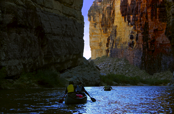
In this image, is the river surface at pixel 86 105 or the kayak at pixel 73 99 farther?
the kayak at pixel 73 99

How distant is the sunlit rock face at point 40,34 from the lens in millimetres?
22984

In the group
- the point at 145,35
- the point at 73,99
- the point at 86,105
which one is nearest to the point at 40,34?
the point at 73,99

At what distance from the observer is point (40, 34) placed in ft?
96.9

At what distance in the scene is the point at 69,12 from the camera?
3603 centimetres

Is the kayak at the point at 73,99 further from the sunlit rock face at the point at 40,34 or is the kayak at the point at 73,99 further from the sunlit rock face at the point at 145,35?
the sunlit rock face at the point at 145,35

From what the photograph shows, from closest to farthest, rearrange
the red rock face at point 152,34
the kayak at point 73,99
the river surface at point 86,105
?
the river surface at point 86,105, the kayak at point 73,99, the red rock face at point 152,34

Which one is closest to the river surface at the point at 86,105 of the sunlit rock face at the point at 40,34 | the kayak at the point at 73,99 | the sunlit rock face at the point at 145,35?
the kayak at the point at 73,99

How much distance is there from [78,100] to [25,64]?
15438 mm

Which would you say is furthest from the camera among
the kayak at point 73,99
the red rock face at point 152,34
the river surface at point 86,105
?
the red rock face at point 152,34

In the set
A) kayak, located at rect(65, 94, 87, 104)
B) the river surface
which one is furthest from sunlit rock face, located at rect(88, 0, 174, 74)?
kayak, located at rect(65, 94, 87, 104)

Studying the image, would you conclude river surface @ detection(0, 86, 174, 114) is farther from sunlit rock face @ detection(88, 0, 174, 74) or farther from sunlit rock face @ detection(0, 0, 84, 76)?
sunlit rock face @ detection(88, 0, 174, 74)

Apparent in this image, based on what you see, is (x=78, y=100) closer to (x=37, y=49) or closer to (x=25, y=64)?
(x=25, y=64)

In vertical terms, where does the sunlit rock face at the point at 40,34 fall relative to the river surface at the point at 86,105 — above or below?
above

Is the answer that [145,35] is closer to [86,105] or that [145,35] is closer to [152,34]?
[152,34]
